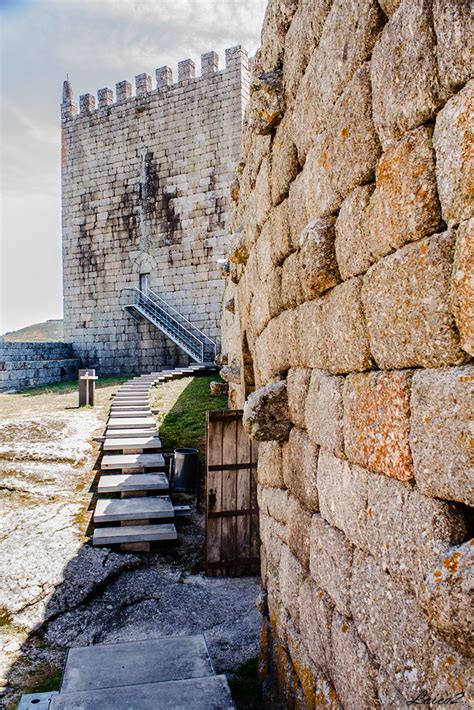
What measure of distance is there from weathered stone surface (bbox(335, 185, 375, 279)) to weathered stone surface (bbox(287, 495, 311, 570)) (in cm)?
113

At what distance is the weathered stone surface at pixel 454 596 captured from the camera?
3.95 ft

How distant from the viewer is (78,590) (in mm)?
4652

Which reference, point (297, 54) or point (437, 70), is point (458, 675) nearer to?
point (437, 70)

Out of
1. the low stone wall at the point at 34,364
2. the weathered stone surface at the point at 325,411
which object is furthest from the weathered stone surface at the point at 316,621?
the low stone wall at the point at 34,364

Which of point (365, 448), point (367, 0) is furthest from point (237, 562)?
point (367, 0)

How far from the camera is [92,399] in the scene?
36.4ft

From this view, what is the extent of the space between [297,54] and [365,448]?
184 cm

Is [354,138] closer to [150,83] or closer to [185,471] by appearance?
[185,471]

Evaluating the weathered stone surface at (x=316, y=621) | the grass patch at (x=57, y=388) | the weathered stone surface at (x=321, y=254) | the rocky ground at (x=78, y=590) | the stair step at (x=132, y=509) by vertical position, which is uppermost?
the weathered stone surface at (x=321, y=254)

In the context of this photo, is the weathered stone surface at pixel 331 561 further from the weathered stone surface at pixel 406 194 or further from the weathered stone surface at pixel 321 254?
the weathered stone surface at pixel 406 194

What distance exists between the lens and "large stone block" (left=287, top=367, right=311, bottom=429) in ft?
8.50

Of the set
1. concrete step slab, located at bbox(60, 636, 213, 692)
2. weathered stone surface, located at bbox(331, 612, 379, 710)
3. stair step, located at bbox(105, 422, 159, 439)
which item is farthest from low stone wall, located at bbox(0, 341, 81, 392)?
weathered stone surface, located at bbox(331, 612, 379, 710)

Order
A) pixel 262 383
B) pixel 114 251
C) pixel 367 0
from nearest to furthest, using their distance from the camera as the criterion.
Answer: pixel 367 0 < pixel 262 383 < pixel 114 251

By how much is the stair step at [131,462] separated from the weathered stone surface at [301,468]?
13.6 feet
